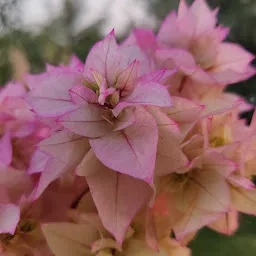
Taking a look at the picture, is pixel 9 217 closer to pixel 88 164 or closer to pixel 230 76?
pixel 88 164

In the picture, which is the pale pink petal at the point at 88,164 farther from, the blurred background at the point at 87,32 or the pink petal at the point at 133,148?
the blurred background at the point at 87,32

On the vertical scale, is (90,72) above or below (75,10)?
above

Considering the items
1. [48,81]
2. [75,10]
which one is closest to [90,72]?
[48,81]

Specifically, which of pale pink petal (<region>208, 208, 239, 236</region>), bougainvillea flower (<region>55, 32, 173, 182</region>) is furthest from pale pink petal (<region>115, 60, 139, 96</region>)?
pale pink petal (<region>208, 208, 239, 236</region>)

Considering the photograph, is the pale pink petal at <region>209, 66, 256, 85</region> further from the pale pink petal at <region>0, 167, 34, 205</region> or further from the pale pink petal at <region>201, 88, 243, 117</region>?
the pale pink petal at <region>0, 167, 34, 205</region>

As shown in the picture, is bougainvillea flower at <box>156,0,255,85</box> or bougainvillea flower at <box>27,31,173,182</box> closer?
bougainvillea flower at <box>27,31,173,182</box>

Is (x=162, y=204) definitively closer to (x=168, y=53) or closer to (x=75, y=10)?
(x=168, y=53)
